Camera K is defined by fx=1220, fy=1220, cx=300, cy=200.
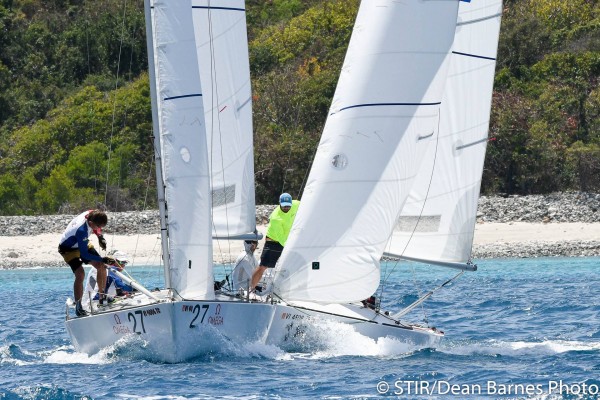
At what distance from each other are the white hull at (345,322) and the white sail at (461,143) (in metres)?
0.99

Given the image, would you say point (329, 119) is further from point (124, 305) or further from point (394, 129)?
point (124, 305)

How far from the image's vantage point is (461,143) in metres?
16.3

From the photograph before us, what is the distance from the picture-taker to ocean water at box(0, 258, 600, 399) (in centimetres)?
1289

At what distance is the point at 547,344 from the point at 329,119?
4.37 meters

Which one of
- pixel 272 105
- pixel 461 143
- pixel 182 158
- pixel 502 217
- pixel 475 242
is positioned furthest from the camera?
pixel 272 105

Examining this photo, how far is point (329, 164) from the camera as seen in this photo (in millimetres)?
15227

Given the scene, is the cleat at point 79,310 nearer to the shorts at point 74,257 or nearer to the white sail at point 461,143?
the shorts at point 74,257

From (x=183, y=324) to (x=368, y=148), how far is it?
316 centimetres

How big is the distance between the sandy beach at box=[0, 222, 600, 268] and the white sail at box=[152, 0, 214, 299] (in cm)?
1895

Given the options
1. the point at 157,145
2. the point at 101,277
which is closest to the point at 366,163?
the point at 157,145

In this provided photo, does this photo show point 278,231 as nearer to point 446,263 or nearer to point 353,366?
point 446,263

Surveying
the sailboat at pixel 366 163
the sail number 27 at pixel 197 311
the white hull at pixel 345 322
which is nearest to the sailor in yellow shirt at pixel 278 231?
the sailboat at pixel 366 163

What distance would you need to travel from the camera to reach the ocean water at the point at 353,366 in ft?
42.3

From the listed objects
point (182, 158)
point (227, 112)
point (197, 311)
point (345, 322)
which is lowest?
point (345, 322)
